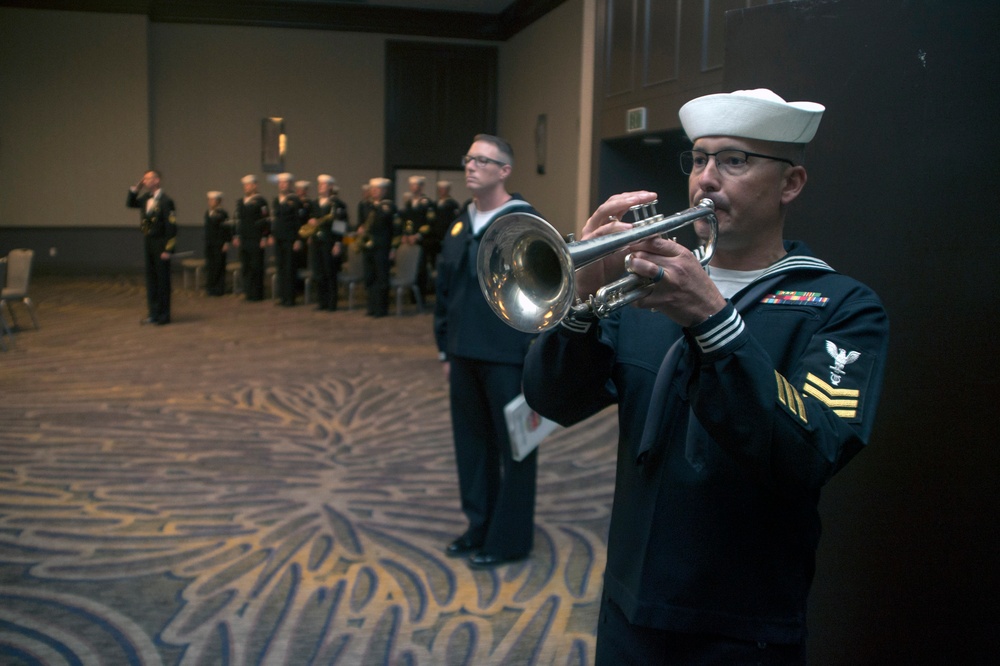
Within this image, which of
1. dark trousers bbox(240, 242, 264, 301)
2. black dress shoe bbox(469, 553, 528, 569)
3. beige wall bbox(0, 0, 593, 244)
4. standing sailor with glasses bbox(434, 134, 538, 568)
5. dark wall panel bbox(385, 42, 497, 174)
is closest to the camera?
standing sailor with glasses bbox(434, 134, 538, 568)

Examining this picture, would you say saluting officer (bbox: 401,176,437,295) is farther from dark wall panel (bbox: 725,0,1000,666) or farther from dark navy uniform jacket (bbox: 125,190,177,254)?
dark wall panel (bbox: 725,0,1000,666)

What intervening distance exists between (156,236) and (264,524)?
643cm

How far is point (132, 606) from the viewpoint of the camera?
3500mm

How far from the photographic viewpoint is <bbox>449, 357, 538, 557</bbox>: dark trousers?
3.84 metres

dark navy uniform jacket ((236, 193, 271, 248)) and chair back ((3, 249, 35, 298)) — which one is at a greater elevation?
dark navy uniform jacket ((236, 193, 271, 248))

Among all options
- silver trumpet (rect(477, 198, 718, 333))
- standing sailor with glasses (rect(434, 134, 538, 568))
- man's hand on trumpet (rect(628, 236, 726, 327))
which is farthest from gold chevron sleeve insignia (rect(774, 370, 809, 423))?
standing sailor with glasses (rect(434, 134, 538, 568))

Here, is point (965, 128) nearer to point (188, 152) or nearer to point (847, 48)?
point (847, 48)

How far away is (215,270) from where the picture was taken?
43.6 ft

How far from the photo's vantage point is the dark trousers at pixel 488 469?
12.6 feet

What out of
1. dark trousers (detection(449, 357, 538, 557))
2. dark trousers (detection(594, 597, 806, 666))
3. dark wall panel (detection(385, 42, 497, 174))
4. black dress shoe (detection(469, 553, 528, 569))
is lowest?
black dress shoe (detection(469, 553, 528, 569))

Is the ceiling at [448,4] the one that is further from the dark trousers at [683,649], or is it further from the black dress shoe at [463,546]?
the dark trousers at [683,649]

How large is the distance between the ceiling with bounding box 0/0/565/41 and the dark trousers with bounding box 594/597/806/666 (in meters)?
14.9

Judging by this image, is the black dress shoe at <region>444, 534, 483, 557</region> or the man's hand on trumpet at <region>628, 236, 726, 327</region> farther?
the black dress shoe at <region>444, 534, 483, 557</region>

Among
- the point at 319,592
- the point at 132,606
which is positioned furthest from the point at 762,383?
the point at 132,606
